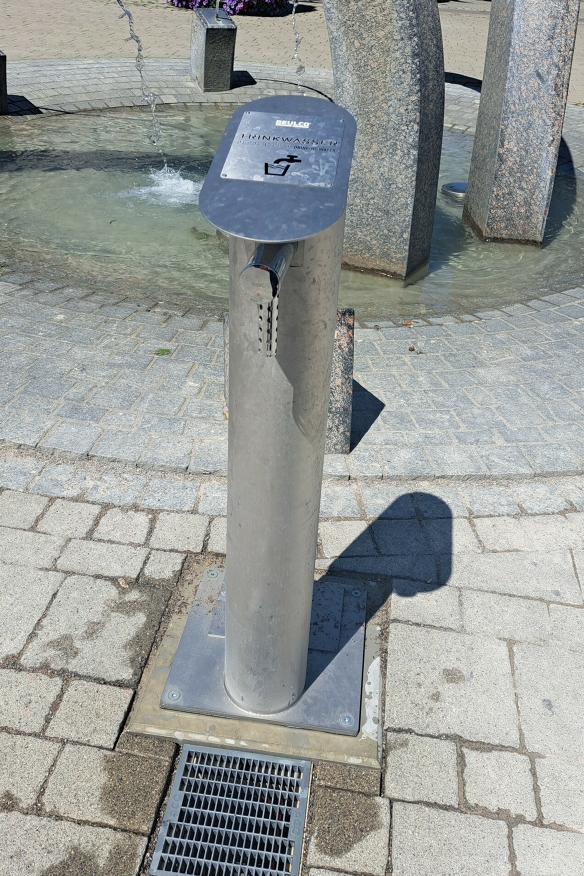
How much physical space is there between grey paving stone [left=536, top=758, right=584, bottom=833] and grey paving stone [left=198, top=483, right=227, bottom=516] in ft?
5.96

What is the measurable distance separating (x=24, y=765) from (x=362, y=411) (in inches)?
105

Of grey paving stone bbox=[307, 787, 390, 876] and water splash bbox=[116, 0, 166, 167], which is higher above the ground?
water splash bbox=[116, 0, 166, 167]

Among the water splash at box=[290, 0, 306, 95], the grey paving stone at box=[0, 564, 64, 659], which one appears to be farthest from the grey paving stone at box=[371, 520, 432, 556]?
the water splash at box=[290, 0, 306, 95]

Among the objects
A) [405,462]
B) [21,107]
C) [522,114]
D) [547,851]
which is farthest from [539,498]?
[21,107]

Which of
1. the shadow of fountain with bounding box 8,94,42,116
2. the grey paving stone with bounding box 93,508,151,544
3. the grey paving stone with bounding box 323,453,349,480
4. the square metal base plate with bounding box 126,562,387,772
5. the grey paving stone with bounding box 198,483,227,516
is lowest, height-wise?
the square metal base plate with bounding box 126,562,387,772

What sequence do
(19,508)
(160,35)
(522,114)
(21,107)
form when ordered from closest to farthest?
(19,508) < (522,114) < (21,107) < (160,35)

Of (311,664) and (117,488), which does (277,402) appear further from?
(117,488)

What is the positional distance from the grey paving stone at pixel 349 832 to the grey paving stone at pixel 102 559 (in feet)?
4.34

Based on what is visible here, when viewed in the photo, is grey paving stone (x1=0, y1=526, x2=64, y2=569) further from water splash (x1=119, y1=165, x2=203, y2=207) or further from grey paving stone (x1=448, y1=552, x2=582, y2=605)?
water splash (x1=119, y1=165, x2=203, y2=207)

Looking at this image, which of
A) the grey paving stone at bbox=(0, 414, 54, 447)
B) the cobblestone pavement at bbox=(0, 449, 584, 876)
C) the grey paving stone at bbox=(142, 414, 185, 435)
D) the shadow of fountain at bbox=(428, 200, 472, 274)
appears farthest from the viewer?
the shadow of fountain at bbox=(428, 200, 472, 274)

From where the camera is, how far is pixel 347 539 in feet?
12.3

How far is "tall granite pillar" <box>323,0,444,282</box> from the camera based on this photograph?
5.70 meters

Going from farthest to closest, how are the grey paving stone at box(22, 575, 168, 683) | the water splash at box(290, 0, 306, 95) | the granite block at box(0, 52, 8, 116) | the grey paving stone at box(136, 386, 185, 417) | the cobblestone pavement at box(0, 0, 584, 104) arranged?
1. the cobblestone pavement at box(0, 0, 584, 104)
2. the water splash at box(290, 0, 306, 95)
3. the granite block at box(0, 52, 8, 116)
4. the grey paving stone at box(136, 386, 185, 417)
5. the grey paving stone at box(22, 575, 168, 683)

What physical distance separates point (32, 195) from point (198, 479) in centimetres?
503
